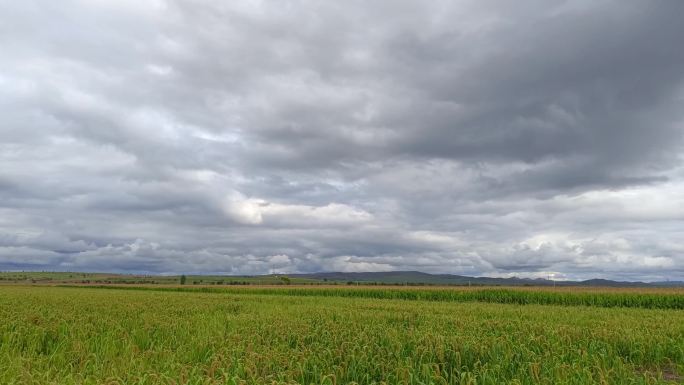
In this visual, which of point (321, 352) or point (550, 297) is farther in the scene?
point (550, 297)

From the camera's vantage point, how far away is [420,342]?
11758 mm

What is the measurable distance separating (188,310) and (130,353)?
11291mm

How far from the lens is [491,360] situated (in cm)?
1034

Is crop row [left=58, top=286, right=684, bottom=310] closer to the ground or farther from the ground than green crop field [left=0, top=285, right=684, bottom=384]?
closer to the ground

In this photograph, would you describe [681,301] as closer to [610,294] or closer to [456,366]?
[610,294]

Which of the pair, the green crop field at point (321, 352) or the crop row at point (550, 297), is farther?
the crop row at point (550, 297)

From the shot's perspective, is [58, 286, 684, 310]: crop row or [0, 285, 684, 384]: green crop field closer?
[0, 285, 684, 384]: green crop field

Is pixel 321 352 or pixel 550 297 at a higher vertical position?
pixel 321 352

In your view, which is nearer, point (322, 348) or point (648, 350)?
point (322, 348)

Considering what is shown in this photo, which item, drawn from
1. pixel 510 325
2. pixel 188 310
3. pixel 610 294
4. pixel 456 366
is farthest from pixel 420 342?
pixel 610 294

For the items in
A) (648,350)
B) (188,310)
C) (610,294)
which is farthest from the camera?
(610,294)

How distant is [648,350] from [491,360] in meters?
5.39

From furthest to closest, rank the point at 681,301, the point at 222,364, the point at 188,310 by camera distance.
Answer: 1. the point at 681,301
2. the point at 188,310
3. the point at 222,364

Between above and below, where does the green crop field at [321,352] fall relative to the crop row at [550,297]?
above
